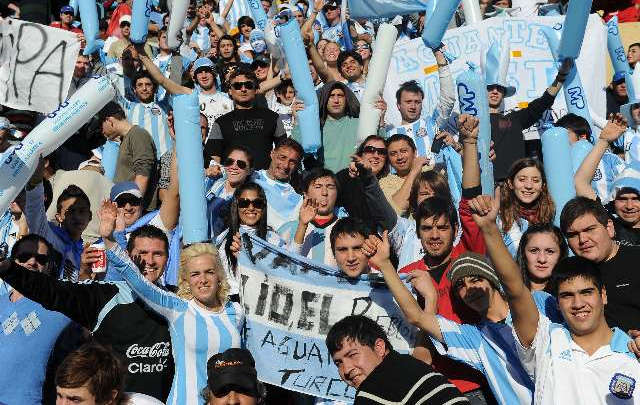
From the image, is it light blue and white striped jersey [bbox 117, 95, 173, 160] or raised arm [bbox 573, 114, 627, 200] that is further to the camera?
light blue and white striped jersey [bbox 117, 95, 173, 160]

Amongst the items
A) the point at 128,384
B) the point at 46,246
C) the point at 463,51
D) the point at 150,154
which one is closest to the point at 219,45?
the point at 463,51

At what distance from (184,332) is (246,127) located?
3388 mm

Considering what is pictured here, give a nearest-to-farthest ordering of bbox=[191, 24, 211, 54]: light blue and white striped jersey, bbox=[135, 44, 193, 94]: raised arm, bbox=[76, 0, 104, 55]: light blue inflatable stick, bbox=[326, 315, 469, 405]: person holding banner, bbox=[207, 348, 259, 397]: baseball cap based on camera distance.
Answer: bbox=[326, 315, 469, 405]: person holding banner < bbox=[207, 348, 259, 397]: baseball cap < bbox=[135, 44, 193, 94]: raised arm < bbox=[76, 0, 104, 55]: light blue inflatable stick < bbox=[191, 24, 211, 54]: light blue and white striped jersey

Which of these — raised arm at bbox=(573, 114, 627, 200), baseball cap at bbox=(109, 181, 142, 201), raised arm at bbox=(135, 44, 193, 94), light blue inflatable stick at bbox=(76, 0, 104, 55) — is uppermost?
light blue inflatable stick at bbox=(76, 0, 104, 55)

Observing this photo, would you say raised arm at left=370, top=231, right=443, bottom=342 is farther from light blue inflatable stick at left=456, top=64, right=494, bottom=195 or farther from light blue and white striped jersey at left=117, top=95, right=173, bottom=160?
light blue and white striped jersey at left=117, top=95, right=173, bottom=160

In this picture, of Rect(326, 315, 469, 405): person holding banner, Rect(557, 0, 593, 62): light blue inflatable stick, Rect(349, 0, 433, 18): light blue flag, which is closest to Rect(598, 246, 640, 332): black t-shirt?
Rect(326, 315, 469, 405): person holding banner

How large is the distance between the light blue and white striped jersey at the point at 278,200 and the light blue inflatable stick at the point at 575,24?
100 inches

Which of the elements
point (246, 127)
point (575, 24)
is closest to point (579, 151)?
point (575, 24)

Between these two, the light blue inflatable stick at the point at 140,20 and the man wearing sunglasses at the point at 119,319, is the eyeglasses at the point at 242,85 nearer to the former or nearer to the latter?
the light blue inflatable stick at the point at 140,20

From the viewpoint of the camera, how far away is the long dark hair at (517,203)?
23.0 ft

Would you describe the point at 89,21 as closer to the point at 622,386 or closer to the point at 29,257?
the point at 29,257

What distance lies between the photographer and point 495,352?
5320mm

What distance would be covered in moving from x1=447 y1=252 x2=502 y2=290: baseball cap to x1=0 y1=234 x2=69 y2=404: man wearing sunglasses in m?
2.21

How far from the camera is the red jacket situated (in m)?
5.48
